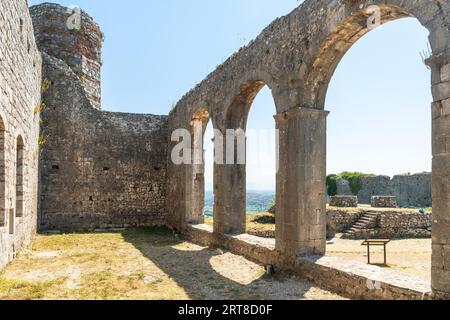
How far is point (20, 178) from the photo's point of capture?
8750mm

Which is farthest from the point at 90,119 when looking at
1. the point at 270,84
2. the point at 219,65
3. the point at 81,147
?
the point at 270,84

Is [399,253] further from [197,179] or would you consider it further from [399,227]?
[197,179]

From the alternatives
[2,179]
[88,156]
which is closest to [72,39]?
[88,156]

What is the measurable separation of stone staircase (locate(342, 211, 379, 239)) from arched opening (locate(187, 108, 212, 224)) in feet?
22.0

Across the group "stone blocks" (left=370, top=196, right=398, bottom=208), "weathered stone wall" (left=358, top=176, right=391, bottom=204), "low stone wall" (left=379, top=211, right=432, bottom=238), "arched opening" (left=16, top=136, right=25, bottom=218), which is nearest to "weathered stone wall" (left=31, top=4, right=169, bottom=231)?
"arched opening" (left=16, top=136, right=25, bottom=218)

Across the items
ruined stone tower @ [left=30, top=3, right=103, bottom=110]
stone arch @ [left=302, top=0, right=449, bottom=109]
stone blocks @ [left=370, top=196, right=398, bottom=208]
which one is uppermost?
ruined stone tower @ [left=30, top=3, right=103, bottom=110]

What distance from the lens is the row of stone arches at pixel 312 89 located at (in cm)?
439

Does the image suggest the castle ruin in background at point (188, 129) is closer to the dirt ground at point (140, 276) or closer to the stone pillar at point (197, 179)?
the stone pillar at point (197, 179)

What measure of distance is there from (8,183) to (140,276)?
10.1 ft

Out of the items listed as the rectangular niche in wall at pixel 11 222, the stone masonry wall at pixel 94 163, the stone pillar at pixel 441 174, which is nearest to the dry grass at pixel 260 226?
the stone masonry wall at pixel 94 163

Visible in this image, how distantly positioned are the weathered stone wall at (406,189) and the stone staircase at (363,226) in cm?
1072

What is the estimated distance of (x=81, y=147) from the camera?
14.4 m

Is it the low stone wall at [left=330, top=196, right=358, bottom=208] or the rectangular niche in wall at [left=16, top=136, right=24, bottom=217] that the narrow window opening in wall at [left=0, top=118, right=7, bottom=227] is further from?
the low stone wall at [left=330, top=196, right=358, bottom=208]

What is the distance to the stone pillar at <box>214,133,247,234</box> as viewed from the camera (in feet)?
32.3
